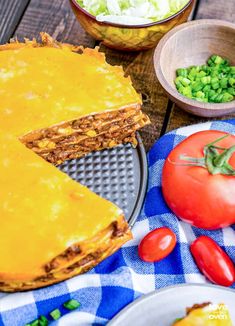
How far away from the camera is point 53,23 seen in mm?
3031

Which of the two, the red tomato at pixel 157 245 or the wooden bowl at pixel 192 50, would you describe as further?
the wooden bowl at pixel 192 50

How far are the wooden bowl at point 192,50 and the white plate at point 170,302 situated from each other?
737 mm

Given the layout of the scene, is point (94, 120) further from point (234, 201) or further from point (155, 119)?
point (234, 201)

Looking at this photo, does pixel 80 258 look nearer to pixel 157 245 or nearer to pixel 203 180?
pixel 157 245

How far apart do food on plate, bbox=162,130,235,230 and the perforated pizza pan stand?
0.13 meters

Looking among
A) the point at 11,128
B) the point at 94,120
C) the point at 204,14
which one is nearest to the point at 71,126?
the point at 94,120

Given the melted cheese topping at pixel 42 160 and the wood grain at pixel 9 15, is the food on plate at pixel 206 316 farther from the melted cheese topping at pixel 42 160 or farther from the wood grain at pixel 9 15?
the wood grain at pixel 9 15

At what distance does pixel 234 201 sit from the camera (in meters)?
2.19

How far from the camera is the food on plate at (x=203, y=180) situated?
2172mm

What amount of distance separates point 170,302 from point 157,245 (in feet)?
0.75

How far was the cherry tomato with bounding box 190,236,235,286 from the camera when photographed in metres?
2.15

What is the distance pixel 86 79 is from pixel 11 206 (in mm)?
628

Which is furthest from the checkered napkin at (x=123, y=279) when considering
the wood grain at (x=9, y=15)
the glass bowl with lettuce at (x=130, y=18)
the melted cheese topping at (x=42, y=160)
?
the wood grain at (x=9, y=15)

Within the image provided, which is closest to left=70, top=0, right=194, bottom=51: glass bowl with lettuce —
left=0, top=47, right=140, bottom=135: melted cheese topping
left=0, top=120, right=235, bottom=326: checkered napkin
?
left=0, top=47, right=140, bottom=135: melted cheese topping
